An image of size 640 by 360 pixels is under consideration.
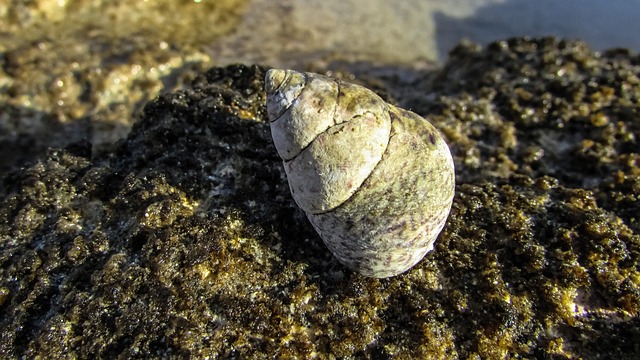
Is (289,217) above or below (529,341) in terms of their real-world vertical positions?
above

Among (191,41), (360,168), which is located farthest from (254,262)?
(191,41)

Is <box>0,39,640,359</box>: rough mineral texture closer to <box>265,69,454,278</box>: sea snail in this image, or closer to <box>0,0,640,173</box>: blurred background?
<box>265,69,454,278</box>: sea snail

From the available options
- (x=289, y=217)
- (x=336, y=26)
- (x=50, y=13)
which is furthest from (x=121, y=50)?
(x=289, y=217)

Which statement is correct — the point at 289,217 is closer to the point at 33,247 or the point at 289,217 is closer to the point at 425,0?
the point at 33,247

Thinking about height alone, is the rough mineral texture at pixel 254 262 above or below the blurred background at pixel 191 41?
above

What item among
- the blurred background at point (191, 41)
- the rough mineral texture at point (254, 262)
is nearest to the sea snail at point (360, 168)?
the rough mineral texture at point (254, 262)

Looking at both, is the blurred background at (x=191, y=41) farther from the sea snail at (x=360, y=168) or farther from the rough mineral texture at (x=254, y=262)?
the sea snail at (x=360, y=168)
